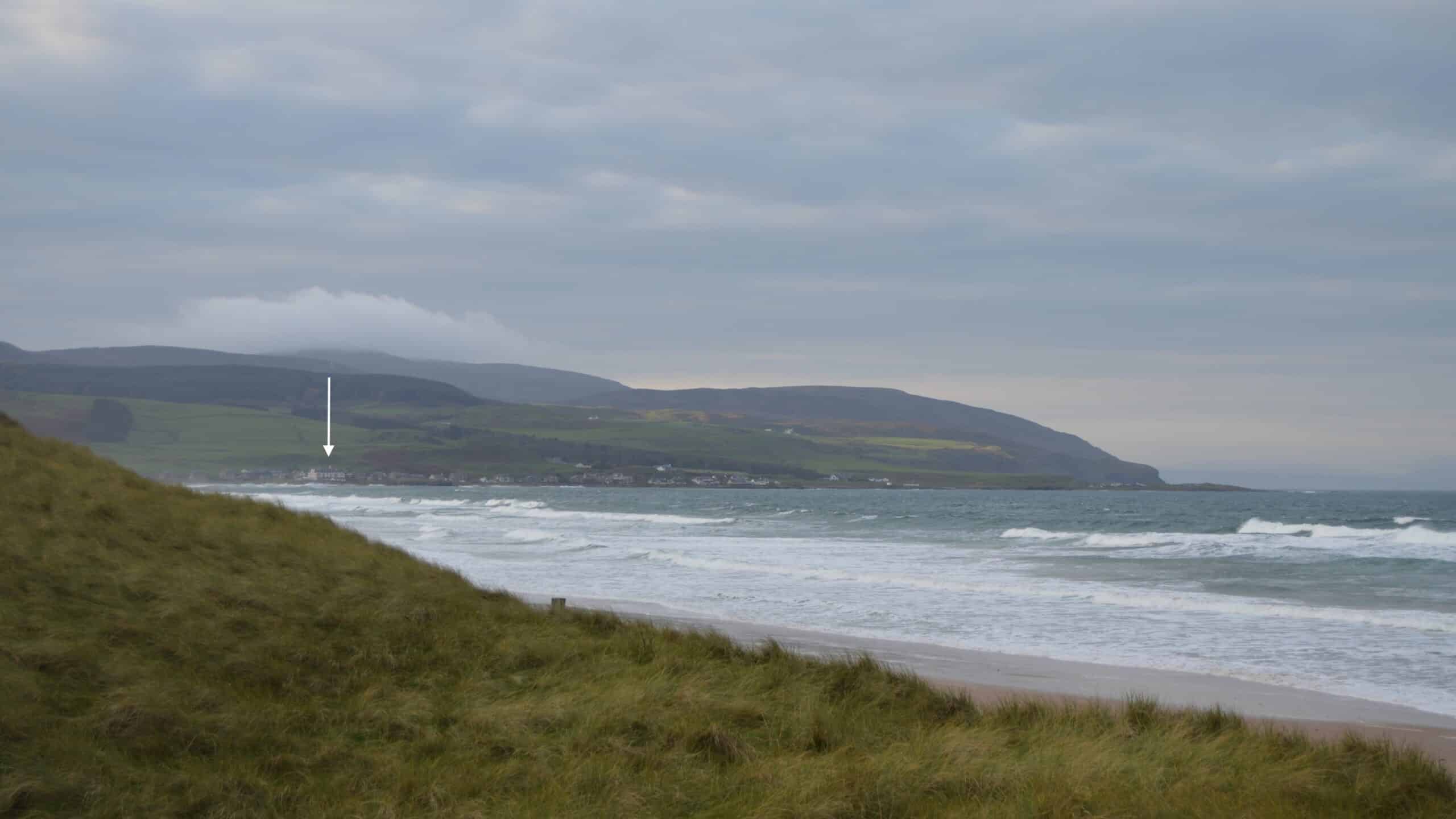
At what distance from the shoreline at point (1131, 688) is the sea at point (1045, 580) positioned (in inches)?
20.0

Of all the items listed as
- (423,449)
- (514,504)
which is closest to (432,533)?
(514,504)

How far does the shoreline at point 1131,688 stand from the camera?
34.7 feet

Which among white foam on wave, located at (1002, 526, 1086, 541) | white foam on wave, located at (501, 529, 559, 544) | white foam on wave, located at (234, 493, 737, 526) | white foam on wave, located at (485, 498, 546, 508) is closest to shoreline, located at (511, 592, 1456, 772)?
white foam on wave, located at (501, 529, 559, 544)

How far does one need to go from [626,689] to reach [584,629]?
2.94 meters

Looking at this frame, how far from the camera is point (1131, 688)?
12641 mm

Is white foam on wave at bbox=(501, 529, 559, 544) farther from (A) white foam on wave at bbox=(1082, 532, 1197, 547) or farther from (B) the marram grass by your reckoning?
(B) the marram grass

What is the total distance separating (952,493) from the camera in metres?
139

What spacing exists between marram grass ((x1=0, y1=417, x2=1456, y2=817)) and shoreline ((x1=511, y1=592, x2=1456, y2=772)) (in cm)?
188

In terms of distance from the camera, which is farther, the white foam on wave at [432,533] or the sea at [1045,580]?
the white foam on wave at [432,533]

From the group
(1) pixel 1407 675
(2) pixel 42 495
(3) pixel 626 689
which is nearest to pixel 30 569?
(2) pixel 42 495

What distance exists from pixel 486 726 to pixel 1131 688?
7.81m

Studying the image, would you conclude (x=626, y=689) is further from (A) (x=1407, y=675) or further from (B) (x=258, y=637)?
(A) (x=1407, y=675)

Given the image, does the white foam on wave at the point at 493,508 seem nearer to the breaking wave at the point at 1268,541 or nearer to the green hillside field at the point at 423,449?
the breaking wave at the point at 1268,541

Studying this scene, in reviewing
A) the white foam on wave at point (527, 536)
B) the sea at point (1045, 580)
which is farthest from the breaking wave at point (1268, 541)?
the white foam on wave at point (527, 536)
